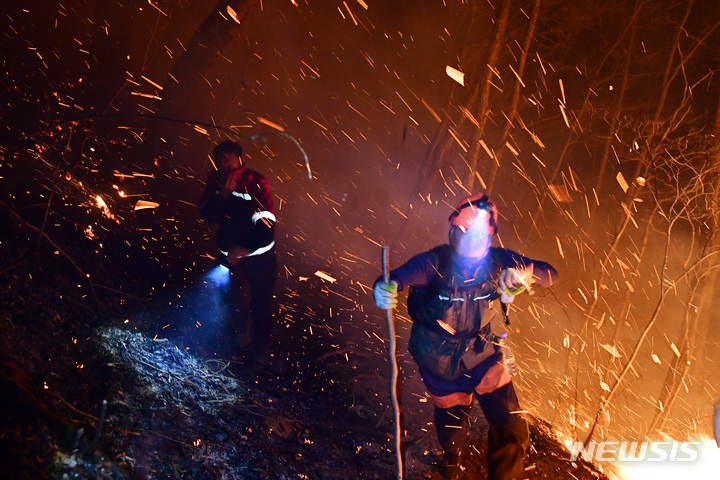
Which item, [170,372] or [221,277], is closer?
[170,372]

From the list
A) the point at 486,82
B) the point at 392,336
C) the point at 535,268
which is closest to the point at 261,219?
the point at 392,336

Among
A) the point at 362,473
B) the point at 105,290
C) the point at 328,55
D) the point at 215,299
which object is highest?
the point at 328,55

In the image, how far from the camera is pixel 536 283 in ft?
10.00

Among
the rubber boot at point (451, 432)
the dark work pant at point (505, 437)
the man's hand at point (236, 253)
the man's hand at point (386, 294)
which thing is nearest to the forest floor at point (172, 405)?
the rubber boot at point (451, 432)

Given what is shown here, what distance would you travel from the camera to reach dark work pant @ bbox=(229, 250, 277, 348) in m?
4.42

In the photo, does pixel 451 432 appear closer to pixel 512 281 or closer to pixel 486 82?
pixel 512 281

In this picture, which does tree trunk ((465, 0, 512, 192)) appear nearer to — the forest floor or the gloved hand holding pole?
the forest floor

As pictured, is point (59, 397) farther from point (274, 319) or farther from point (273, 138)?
point (273, 138)

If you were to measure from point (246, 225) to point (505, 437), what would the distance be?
3.50m

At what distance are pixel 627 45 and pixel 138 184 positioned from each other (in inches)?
681

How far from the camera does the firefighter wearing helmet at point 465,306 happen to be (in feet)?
9.72

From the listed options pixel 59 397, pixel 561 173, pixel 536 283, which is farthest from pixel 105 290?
pixel 561 173

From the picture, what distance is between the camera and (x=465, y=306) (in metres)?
3.00

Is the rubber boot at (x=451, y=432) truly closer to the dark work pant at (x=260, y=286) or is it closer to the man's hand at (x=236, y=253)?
the dark work pant at (x=260, y=286)
